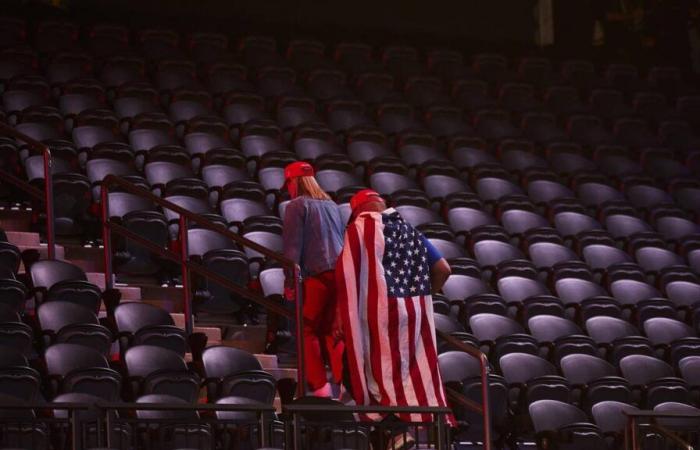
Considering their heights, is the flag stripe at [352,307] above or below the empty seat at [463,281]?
below

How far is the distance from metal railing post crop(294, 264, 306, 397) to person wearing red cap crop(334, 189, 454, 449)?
0.27 m

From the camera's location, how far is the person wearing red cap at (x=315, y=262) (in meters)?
8.12

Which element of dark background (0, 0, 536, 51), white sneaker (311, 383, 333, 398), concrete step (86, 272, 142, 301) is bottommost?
white sneaker (311, 383, 333, 398)

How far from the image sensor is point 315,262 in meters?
8.20

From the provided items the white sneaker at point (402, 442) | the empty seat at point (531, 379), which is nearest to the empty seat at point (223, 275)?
the empty seat at point (531, 379)

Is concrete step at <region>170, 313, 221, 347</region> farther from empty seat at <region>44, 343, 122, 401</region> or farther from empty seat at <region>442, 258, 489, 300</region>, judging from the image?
empty seat at <region>442, 258, 489, 300</region>

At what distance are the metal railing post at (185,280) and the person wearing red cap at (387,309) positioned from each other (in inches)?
60.7

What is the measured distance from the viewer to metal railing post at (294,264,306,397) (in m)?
7.79

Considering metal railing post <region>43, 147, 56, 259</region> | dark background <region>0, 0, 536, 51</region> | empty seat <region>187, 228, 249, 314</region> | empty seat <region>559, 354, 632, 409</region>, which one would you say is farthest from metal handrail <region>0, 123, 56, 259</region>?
dark background <region>0, 0, 536, 51</region>

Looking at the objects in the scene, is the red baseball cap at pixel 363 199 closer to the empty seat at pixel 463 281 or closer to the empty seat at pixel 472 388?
the empty seat at pixel 472 388

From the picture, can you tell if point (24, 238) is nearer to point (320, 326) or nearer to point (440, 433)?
point (320, 326)

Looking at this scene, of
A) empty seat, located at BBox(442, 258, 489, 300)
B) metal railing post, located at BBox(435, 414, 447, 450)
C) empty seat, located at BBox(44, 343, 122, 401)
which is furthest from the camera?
empty seat, located at BBox(442, 258, 489, 300)

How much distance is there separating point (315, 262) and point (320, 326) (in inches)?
15.4

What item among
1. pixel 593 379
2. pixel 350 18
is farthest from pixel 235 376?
pixel 350 18
